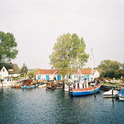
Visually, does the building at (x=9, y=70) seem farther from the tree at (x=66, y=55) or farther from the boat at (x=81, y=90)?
the boat at (x=81, y=90)

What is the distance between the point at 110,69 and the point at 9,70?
60.7 metres

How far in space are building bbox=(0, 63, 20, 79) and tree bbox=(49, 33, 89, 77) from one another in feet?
114

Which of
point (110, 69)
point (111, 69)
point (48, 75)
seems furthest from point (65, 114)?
point (48, 75)

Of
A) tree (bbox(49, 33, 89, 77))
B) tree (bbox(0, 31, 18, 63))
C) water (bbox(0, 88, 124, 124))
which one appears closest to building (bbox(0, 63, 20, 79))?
tree (bbox(0, 31, 18, 63))

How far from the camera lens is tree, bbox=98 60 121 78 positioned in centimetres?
7038

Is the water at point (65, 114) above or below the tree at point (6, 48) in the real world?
below

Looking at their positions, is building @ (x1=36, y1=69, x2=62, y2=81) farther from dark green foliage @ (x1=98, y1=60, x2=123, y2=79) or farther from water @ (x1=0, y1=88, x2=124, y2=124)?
water @ (x1=0, y1=88, x2=124, y2=124)

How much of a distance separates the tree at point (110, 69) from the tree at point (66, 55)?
1154 cm

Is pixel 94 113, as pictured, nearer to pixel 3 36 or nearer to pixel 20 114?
pixel 20 114

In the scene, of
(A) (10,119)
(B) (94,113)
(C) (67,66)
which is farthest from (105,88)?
(A) (10,119)

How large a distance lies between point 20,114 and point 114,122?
17.3m

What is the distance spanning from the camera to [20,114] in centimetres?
3045

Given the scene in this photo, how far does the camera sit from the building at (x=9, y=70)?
93250 millimetres

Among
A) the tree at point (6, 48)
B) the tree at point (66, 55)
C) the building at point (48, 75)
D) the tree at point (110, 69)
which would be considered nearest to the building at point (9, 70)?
the tree at point (6, 48)
